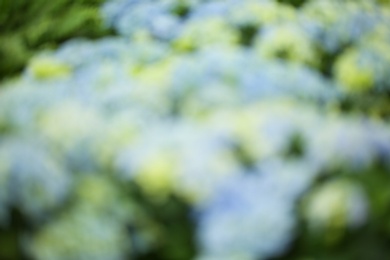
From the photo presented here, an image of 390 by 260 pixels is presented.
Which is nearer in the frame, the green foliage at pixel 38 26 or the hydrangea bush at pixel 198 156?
the hydrangea bush at pixel 198 156

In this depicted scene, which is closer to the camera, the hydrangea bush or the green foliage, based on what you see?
the hydrangea bush

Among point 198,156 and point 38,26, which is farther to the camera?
point 38,26

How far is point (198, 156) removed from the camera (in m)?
0.52

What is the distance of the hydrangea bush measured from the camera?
1.67 ft

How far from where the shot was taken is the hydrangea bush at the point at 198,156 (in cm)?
51

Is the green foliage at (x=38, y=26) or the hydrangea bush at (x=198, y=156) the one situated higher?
the green foliage at (x=38, y=26)

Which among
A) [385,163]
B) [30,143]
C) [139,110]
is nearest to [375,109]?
[385,163]

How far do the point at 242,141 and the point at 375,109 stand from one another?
22cm

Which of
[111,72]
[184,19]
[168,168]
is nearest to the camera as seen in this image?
[168,168]

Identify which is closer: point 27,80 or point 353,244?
point 353,244

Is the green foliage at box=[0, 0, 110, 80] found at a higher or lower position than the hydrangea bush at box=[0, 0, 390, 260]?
higher

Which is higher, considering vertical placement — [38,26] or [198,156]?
[38,26]

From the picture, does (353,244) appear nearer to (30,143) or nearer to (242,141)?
(242,141)

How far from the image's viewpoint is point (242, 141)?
1.78ft
